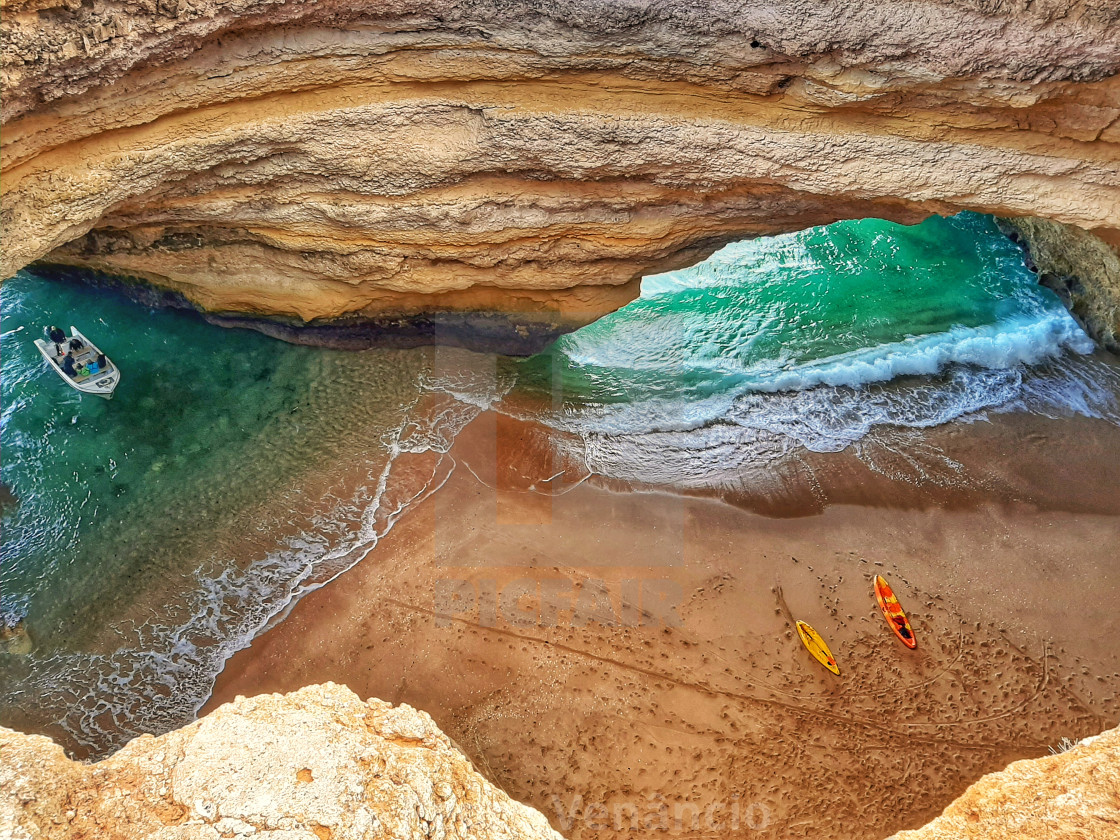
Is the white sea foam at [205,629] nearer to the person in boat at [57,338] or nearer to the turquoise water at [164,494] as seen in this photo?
the turquoise water at [164,494]

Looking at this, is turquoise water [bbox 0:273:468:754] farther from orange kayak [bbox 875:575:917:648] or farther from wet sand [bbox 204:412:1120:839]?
orange kayak [bbox 875:575:917:648]

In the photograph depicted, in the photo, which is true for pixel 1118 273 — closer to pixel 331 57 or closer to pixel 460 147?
pixel 460 147

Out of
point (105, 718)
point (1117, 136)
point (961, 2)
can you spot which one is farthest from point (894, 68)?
point (105, 718)

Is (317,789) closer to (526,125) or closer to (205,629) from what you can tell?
(205,629)

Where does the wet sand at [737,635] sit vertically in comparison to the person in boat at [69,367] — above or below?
below

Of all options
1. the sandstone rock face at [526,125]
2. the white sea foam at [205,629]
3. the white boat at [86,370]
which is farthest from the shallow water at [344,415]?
the sandstone rock face at [526,125]

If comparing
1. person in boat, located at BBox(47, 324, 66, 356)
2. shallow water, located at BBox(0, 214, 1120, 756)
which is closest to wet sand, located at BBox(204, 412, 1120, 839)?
shallow water, located at BBox(0, 214, 1120, 756)
